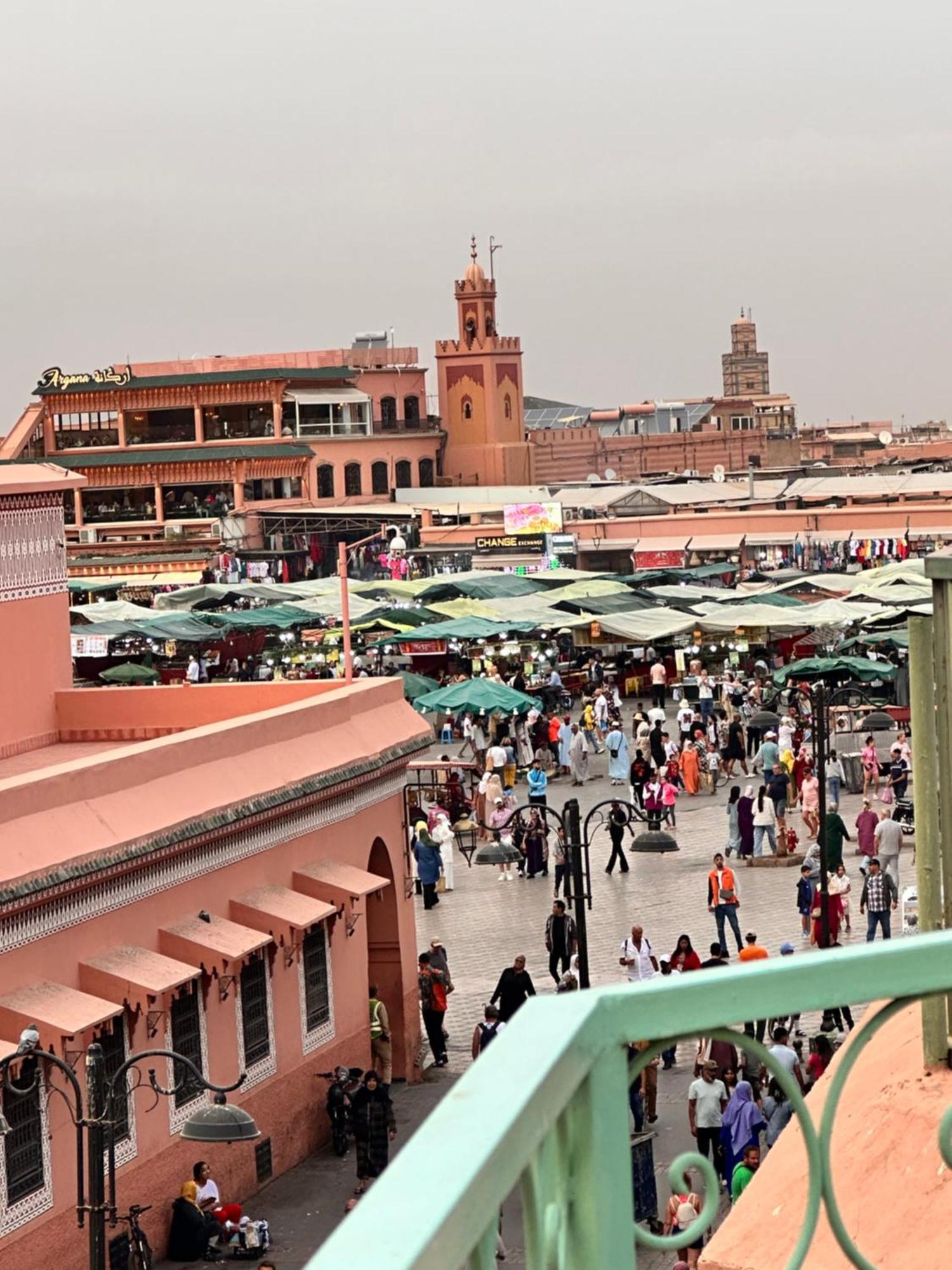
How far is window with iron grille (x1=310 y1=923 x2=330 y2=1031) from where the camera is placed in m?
17.0

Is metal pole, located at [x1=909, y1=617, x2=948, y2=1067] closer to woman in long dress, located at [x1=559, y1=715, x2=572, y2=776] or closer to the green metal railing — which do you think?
the green metal railing

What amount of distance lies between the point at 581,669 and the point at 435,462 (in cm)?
4905

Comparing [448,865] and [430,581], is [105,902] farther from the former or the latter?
[430,581]

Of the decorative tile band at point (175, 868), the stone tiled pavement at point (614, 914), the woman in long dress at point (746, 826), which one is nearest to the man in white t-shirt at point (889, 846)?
the stone tiled pavement at point (614, 914)

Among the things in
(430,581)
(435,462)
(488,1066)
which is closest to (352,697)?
(488,1066)

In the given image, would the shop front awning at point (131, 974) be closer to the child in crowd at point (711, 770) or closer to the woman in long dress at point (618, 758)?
the woman in long dress at point (618, 758)

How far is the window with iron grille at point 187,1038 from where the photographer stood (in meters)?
14.8

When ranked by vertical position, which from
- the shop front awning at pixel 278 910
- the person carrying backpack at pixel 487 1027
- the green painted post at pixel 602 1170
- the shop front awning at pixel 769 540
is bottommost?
the person carrying backpack at pixel 487 1027

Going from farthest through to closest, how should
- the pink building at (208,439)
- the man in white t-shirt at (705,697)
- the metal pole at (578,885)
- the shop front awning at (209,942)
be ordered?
the pink building at (208,439)
the man in white t-shirt at (705,697)
the metal pole at (578,885)
the shop front awning at (209,942)

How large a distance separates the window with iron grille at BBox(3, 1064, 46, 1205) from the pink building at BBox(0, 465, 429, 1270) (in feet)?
0.04

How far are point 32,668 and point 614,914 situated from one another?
252 inches

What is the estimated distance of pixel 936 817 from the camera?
22.4 ft

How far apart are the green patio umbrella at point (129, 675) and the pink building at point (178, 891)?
51.9 feet

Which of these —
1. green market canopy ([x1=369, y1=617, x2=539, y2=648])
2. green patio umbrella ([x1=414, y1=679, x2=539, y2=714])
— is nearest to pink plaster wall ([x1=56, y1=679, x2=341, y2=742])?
green patio umbrella ([x1=414, y1=679, x2=539, y2=714])
